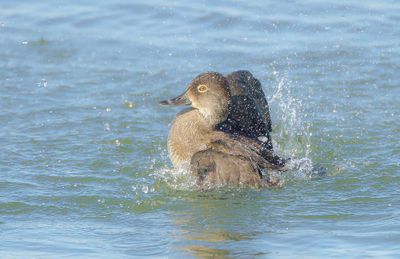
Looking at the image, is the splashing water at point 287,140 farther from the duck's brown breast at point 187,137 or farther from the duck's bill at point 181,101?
the duck's bill at point 181,101

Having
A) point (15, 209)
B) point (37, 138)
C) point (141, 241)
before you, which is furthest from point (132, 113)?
point (141, 241)

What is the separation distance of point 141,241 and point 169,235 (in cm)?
29

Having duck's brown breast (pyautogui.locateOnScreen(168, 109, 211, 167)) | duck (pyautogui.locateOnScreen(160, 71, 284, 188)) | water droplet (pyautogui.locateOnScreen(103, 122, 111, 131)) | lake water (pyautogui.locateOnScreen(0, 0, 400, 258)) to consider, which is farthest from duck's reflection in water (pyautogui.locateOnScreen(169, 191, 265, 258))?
water droplet (pyautogui.locateOnScreen(103, 122, 111, 131))

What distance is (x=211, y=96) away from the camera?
33.3 ft

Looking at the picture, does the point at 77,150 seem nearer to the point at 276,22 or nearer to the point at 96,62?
the point at 96,62

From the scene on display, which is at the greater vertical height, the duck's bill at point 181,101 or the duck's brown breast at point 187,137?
the duck's bill at point 181,101

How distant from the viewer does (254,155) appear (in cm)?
984

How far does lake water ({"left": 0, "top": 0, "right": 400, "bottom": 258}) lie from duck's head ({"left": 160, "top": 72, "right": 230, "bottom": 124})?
739mm

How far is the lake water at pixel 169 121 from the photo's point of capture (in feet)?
28.3

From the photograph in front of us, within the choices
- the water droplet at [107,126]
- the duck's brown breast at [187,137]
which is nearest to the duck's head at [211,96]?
the duck's brown breast at [187,137]

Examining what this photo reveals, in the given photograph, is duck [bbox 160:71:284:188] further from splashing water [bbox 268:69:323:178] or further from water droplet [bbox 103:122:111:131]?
water droplet [bbox 103:122:111:131]

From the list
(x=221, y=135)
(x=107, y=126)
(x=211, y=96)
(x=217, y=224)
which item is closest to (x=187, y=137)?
(x=221, y=135)

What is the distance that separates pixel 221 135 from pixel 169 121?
229 cm

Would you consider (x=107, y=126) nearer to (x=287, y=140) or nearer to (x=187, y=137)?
(x=187, y=137)
